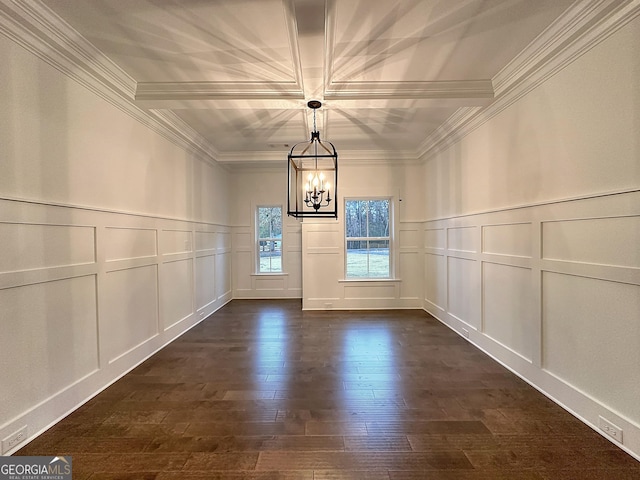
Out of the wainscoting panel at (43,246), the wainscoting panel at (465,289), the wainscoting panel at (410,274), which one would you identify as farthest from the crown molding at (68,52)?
the wainscoting panel at (410,274)

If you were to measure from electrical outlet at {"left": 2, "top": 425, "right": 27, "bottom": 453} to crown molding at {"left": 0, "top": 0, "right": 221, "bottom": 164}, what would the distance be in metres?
2.51

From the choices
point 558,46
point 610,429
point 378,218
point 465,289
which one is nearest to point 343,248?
point 378,218

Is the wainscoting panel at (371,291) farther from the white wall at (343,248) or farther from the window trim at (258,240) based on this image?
the window trim at (258,240)

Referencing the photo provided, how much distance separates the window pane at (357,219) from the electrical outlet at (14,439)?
4.67 m

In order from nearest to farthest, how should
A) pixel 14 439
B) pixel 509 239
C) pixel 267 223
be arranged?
pixel 14 439 → pixel 509 239 → pixel 267 223

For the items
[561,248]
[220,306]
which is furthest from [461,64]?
[220,306]

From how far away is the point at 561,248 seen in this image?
2346 millimetres

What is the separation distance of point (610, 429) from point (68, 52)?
461cm

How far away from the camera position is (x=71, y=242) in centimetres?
235

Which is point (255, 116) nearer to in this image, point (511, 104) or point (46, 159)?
point (46, 159)

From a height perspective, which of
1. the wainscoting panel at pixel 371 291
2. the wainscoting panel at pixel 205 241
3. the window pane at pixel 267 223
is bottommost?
the wainscoting panel at pixel 371 291

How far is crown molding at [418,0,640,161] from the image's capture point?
6.03 ft

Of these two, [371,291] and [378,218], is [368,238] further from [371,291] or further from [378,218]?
[371,291]

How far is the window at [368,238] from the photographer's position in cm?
563
